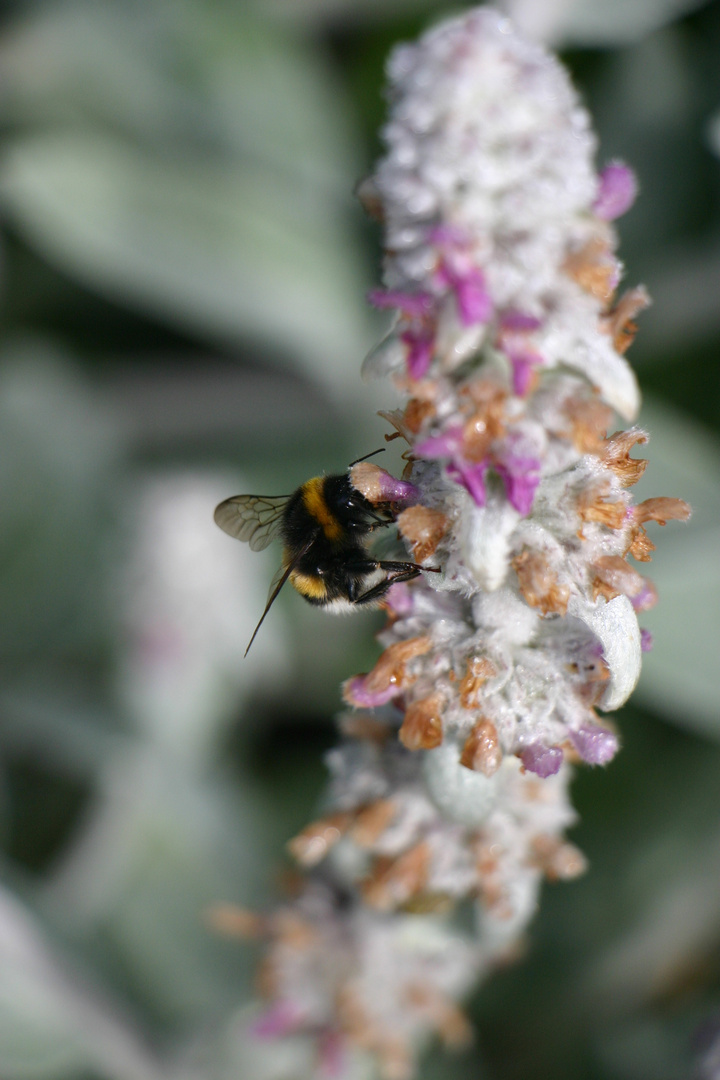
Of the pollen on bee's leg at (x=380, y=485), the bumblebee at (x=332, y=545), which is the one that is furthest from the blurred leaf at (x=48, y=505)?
the pollen on bee's leg at (x=380, y=485)

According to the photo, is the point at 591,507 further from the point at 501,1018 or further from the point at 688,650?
the point at 501,1018

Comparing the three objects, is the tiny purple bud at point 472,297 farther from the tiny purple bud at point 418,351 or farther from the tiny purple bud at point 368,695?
the tiny purple bud at point 368,695

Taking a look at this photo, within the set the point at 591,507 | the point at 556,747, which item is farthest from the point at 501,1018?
the point at 591,507

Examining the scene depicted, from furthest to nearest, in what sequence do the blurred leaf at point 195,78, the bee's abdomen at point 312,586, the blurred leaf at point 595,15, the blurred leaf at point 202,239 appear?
the blurred leaf at point 195,78, the blurred leaf at point 202,239, the blurred leaf at point 595,15, the bee's abdomen at point 312,586

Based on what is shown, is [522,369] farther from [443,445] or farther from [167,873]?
[167,873]

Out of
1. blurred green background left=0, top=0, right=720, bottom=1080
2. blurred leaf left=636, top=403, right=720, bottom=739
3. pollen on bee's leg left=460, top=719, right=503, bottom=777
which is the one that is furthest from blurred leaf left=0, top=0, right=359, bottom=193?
pollen on bee's leg left=460, top=719, right=503, bottom=777

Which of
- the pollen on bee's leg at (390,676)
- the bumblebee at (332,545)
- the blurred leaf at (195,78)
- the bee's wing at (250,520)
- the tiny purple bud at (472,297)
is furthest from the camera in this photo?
the blurred leaf at (195,78)
